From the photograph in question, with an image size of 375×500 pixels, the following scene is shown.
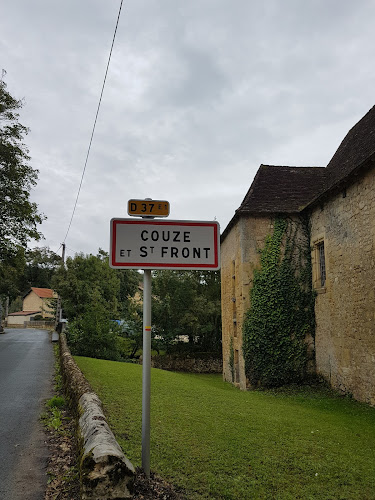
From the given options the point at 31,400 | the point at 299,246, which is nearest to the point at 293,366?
the point at 299,246

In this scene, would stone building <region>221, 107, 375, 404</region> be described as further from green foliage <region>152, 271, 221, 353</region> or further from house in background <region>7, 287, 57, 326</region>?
house in background <region>7, 287, 57, 326</region>

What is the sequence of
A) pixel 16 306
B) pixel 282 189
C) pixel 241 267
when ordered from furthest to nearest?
pixel 16 306, pixel 282 189, pixel 241 267

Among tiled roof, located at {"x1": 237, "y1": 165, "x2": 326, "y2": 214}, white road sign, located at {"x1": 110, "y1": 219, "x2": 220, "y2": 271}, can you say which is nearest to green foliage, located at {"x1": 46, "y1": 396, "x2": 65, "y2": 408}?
white road sign, located at {"x1": 110, "y1": 219, "x2": 220, "y2": 271}

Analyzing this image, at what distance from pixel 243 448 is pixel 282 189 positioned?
40.7ft

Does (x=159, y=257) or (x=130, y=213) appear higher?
(x=130, y=213)

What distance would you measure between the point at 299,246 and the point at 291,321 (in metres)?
2.81

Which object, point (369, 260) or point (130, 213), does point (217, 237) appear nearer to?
point (130, 213)

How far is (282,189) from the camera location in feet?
52.3

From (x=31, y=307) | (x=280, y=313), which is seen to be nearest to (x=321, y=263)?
(x=280, y=313)

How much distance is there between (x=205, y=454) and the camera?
15.5ft

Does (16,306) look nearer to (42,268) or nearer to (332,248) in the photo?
(42,268)

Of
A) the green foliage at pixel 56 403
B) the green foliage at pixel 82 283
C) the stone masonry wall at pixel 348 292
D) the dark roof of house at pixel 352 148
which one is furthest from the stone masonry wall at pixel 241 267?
the green foliage at pixel 82 283

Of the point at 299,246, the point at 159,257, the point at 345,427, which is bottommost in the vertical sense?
Answer: the point at 345,427

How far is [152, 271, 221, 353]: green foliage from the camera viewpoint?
97.8 feet
